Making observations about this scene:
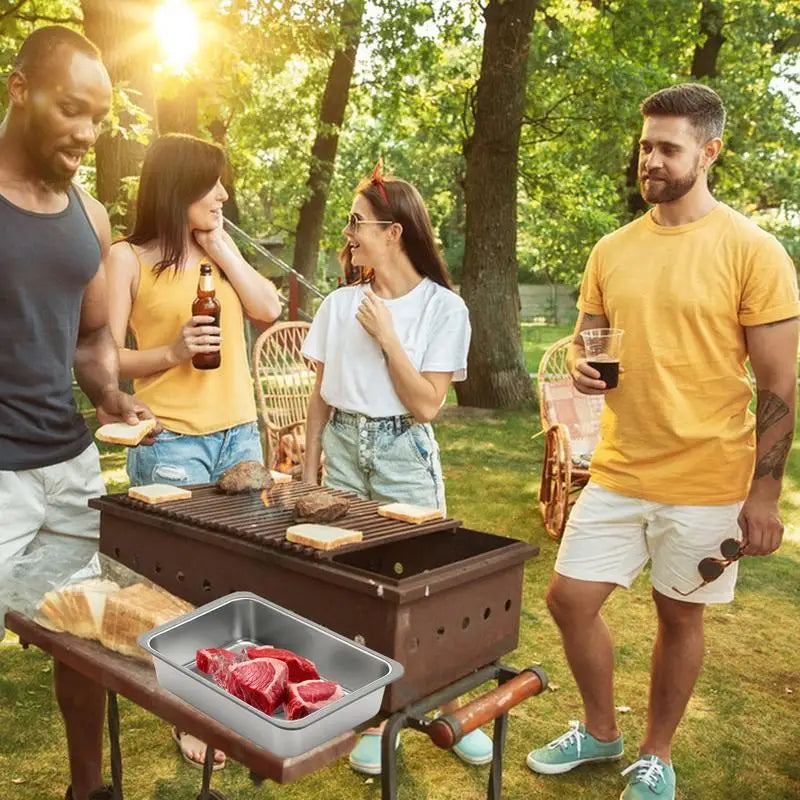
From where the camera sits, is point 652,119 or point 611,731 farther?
point 611,731

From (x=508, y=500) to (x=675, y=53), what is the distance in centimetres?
1263

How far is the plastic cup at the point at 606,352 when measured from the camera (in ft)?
9.71

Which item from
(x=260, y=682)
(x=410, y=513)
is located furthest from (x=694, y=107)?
(x=260, y=682)

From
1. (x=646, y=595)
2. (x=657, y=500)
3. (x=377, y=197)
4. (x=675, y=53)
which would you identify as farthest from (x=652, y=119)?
(x=675, y=53)

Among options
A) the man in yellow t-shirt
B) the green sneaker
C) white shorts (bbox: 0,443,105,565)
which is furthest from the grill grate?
the green sneaker

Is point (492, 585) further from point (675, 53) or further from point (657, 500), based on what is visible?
point (675, 53)

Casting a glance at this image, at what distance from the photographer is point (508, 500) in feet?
24.9

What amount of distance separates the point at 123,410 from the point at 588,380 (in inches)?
62.3

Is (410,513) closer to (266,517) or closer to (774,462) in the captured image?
(266,517)

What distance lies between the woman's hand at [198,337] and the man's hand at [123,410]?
10.0 inches

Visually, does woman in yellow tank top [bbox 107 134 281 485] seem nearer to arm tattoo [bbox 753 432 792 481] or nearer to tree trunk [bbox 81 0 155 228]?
arm tattoo [bbox 753 432 792 481]

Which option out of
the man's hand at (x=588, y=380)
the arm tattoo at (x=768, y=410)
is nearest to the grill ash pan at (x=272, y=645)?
the man's hand at (x=588, y=380)

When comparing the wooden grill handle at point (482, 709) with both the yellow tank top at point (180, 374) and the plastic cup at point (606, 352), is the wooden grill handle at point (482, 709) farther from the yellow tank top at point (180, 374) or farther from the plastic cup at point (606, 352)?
the yellow tank top at point (180, 374)

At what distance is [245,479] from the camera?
8.90ft
